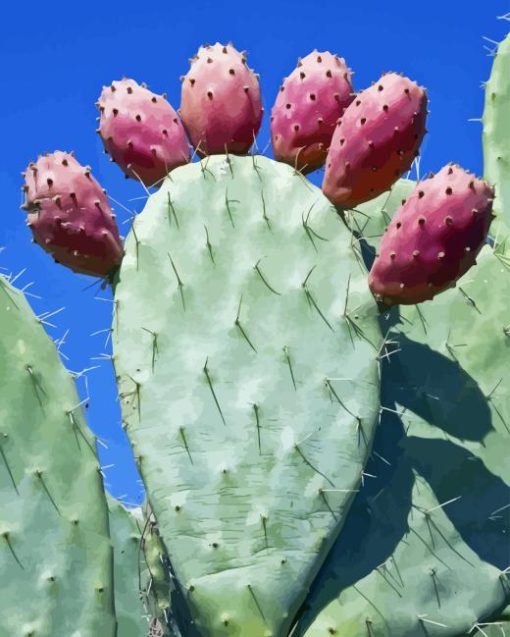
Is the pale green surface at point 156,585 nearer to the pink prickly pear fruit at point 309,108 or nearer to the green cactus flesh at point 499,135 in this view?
the pink prickly pear fruit at point 309,108

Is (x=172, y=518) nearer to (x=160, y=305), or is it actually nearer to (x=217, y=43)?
(x=160, y=305)

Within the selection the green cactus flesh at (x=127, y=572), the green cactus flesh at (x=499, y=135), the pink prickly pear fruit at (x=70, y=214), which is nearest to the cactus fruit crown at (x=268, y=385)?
the pink prickly pear fruit at (x=70, y=214)

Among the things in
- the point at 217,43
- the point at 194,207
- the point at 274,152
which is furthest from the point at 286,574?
the point at 217,43

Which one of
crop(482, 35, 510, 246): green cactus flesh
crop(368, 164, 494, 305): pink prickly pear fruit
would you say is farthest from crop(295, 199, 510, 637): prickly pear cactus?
crop(482, 35, 510, 246): green cactus flesh

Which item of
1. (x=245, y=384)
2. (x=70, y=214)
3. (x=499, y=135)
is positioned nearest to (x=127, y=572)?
(x=245, y=384)

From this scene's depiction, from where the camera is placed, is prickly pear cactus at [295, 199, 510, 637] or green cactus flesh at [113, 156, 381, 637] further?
prickly pear cactus at [295, 199, 510, 637]

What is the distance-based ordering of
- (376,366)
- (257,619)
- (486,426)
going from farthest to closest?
1. (486,426)
2. (376,366)
3. (257,619)

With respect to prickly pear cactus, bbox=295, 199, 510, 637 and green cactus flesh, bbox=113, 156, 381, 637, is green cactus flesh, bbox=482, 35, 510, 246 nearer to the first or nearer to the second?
prickly pear cactus, bbox=295, 199, 510, 637
